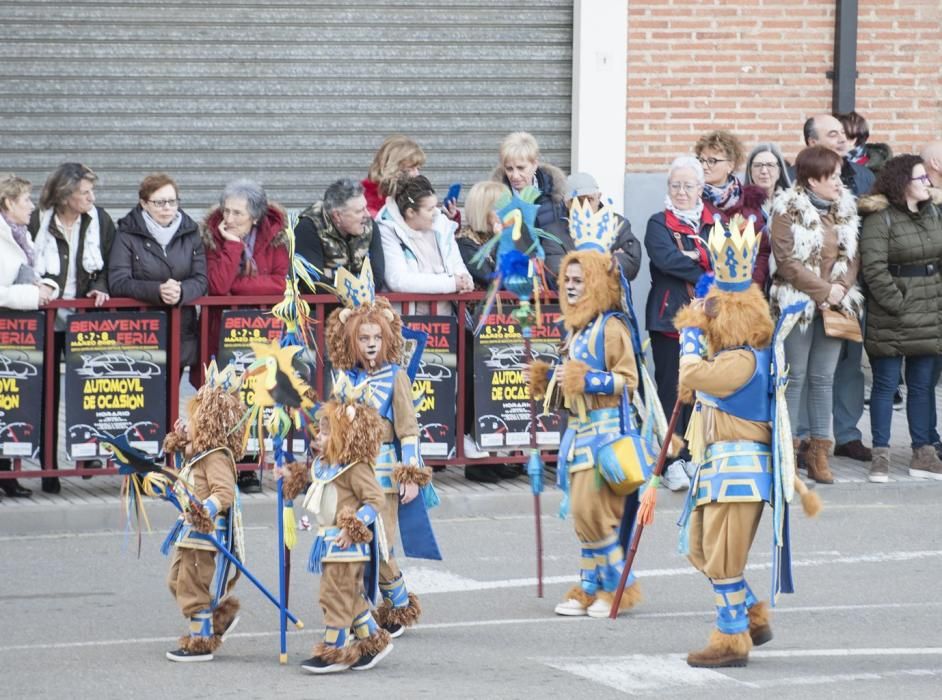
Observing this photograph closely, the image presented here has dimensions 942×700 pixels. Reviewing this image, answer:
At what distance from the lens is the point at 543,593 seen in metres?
9.15

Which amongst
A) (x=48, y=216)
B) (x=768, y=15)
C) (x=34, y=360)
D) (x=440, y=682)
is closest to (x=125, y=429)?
(x=34, y=360)

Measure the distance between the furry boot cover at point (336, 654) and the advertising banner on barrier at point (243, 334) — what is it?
11.9ft

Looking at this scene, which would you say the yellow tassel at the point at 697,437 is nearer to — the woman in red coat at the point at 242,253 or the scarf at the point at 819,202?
the woman in red coat at the point at 242,253

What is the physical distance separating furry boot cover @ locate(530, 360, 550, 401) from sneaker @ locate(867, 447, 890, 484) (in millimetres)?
3885

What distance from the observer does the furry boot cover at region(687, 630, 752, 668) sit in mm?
7641

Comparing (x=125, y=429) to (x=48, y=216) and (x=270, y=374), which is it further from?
(x=270, y=374)

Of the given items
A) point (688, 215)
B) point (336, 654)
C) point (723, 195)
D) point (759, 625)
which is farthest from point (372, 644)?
point (723, 195)

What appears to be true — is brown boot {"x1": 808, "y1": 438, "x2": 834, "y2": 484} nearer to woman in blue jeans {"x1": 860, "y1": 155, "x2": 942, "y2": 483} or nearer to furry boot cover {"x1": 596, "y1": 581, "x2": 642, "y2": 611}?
woman in blue jeans {"x1": 860, "y1": 155, "x2": 942, "y2": 483}

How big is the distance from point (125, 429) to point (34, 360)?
676mm

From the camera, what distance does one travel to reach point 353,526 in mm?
7547

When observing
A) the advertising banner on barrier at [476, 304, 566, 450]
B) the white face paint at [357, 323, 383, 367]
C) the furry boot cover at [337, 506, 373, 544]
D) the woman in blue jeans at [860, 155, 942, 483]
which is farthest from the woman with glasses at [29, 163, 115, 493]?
the woman in blue jeans at [860, 155, 942, 483]

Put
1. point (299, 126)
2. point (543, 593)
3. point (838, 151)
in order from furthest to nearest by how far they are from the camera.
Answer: point (299, 126)
point (838, 151)
point (543, 593)

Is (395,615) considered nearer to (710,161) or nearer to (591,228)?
(591,228)

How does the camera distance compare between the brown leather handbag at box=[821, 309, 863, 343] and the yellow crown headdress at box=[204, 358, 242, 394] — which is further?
the brown leather handbag at box=[821, 309, 863, 343]
